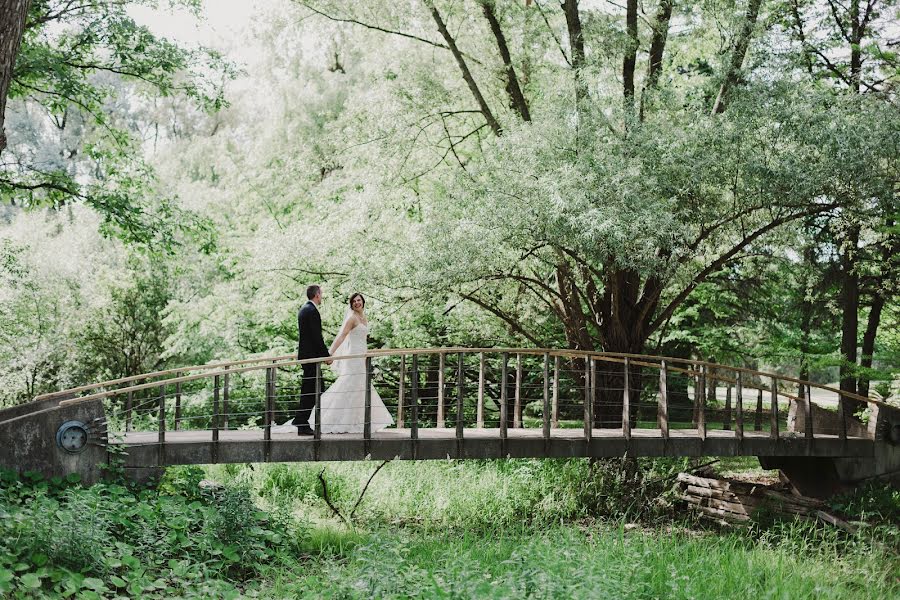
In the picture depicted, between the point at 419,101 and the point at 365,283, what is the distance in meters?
4.36

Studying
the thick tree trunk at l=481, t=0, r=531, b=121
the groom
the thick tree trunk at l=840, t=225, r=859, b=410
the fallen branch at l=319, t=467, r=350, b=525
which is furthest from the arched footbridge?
the thick tree trunk at l=481, t=0, r=531, b=121

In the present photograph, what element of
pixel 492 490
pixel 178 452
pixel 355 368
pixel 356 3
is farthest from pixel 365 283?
pixel 356 3

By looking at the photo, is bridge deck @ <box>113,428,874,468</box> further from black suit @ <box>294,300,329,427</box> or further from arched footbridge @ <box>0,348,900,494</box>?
black suit @ <box>294,300,329,427</box>

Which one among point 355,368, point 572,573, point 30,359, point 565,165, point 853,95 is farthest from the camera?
point 30,359

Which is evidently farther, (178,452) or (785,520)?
(785,520)

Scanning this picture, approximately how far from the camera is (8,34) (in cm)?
627

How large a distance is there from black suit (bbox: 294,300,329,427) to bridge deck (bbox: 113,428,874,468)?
14.6 inches

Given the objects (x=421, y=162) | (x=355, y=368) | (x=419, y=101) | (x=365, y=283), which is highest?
(x=419, y=101)

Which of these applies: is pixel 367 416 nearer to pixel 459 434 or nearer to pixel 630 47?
pixel 459 434

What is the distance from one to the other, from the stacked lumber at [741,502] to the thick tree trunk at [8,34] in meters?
9.98

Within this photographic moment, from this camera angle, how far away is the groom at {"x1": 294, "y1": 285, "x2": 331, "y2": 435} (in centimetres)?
941

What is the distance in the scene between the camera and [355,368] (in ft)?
32.3

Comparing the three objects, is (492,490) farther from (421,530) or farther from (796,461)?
(796,461)

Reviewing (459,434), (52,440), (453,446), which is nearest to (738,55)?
(459,434)
